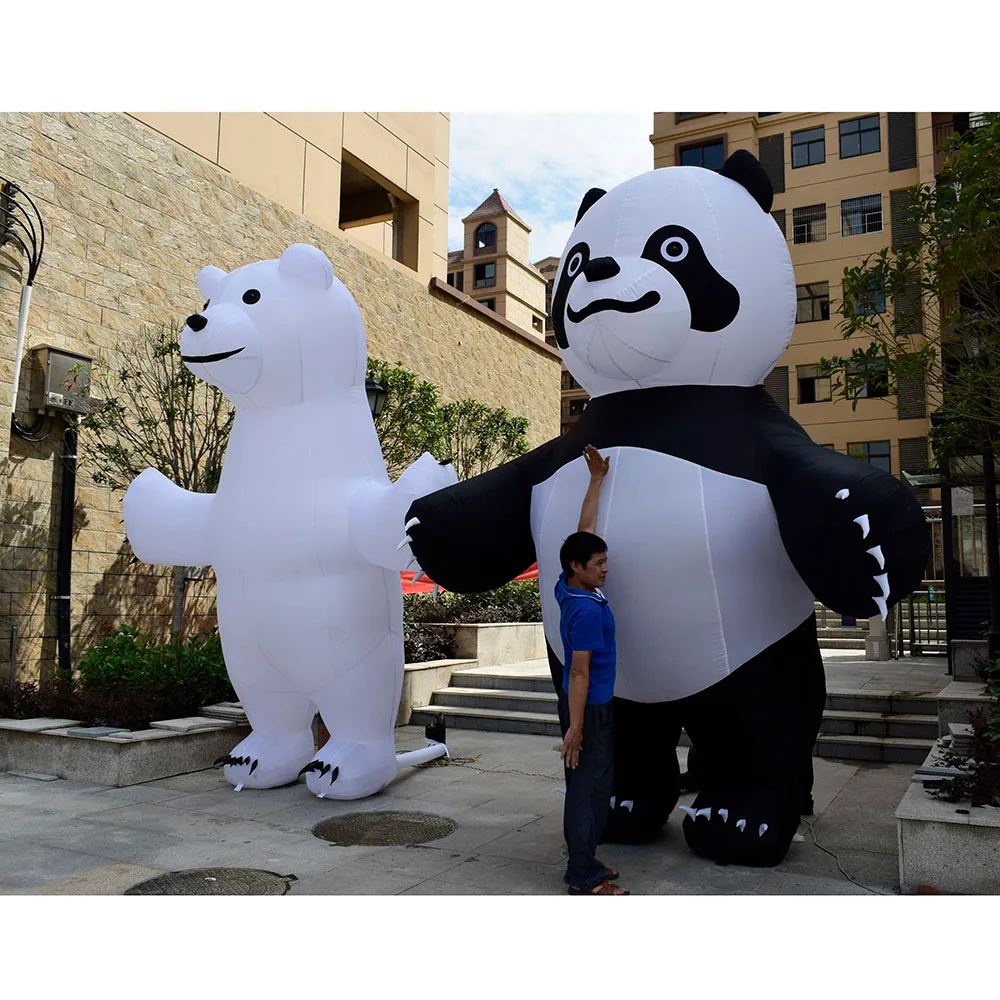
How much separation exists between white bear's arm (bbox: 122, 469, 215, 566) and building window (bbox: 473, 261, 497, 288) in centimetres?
3820

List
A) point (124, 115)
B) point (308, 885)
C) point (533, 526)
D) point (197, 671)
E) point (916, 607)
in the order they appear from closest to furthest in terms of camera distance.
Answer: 1. point (308, 885)
2. point (533, 526)
3. point (197, 671)
4. point (124, 115)
5. point (916, 607)

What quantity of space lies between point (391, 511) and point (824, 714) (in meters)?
4.32

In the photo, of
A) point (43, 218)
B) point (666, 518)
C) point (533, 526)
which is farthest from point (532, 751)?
point (43, 218)

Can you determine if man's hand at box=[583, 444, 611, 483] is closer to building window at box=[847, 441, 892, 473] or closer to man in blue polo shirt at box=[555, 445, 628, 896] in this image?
man in blue polo shirt at box=[555, 445, 628, 896]

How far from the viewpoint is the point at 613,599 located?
4.05 metres

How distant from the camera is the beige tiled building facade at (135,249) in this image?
870 cm

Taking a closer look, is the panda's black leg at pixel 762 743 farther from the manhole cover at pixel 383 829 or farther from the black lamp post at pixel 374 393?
the black lamp post at pixel 374 393

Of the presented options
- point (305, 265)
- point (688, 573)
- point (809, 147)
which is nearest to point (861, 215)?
point (809, 147)

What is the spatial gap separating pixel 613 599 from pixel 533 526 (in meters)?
0.67

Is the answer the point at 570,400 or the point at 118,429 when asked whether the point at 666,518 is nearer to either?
the point at 118,429

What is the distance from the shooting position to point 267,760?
5.64m

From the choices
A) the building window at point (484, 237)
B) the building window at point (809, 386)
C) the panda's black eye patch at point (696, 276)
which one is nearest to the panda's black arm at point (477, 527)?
the panda's black eye patch at point (696, 276)

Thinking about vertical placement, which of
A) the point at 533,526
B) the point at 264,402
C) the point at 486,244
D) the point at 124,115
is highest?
the point at 486,244

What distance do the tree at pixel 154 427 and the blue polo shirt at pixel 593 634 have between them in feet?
19.6
